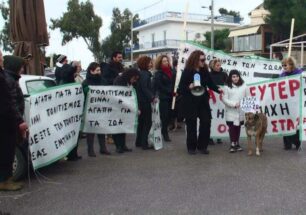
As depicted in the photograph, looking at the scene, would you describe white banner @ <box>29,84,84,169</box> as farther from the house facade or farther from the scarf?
the house facade

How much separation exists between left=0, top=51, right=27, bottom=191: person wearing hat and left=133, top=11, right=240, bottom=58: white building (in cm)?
6761

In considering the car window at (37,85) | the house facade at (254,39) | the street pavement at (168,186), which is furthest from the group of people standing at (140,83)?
the house facade at (254,39)

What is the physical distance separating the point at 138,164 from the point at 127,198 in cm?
215

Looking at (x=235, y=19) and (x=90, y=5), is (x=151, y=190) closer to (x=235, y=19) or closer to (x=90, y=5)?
(x=90, y=5)

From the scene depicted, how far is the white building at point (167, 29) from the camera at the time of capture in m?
76.7

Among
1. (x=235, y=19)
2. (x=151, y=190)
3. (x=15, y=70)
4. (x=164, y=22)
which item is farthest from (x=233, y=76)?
(x=235, y=19)

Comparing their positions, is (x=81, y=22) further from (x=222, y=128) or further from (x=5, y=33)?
(x=222, y=128)

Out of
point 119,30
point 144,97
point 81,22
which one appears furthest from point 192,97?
point 119,30

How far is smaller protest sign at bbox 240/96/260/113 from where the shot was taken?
899cm

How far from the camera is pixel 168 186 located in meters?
6.69

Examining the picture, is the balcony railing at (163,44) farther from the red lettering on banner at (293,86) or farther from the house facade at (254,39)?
the red lettering on banner at (293,86)

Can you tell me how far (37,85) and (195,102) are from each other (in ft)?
9.39

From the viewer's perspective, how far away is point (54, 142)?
7457mm

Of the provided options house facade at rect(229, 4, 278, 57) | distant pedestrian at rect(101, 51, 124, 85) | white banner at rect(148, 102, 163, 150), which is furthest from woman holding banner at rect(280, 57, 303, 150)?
house facade at rect(229, 4, 278, 57)
